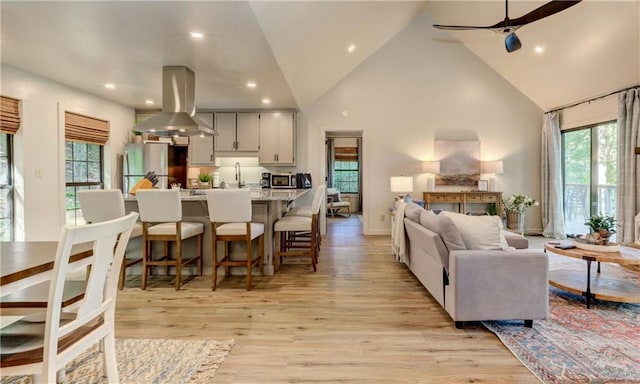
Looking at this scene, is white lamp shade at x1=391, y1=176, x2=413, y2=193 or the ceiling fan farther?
white lamp shade at x1=391, y1=176, x2=413, y2=193

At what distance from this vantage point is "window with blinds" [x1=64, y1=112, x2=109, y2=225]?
4758 mm

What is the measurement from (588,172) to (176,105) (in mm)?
6614

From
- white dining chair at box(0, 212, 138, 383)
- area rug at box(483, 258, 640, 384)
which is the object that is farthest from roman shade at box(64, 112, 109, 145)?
area rug at box(483, 258, 640, 384)

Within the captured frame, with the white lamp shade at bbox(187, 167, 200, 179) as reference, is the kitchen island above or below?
below

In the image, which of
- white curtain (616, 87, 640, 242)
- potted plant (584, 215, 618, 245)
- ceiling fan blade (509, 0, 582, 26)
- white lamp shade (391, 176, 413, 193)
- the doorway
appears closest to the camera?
ceiling fan blade (509, 0, 582, 26)

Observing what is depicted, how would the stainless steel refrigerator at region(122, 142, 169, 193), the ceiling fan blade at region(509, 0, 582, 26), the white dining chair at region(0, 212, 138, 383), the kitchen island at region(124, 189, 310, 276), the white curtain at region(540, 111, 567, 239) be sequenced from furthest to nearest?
the white curtain at region(540, 111, 567, 239) < the stainless steel refrigerator at region(122, 142, 169, 193) < the kitchen island at region(124, 189, 310, 276) < the ceiling fan blade at region(509, 0, 582, 26) < the white dining chair at region(0, 212, 138, 383)

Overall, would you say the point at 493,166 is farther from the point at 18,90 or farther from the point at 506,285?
the point at 18,90

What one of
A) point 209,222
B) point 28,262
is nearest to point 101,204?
point 209,222

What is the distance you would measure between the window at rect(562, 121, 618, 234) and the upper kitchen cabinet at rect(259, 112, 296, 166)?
5147mm

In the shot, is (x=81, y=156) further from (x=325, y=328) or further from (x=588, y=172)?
(x=588, y=172)

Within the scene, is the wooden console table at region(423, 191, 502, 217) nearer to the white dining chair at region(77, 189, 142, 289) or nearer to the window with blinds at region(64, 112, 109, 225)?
the white dining chair at region(77, 189, 142, 289)

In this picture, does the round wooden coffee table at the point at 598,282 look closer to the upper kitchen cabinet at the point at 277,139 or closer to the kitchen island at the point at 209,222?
the kitchen island at the point at 209,222

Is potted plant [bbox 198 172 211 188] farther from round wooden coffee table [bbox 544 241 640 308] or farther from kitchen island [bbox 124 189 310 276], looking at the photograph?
round wooden coffee table [bbox 544 241 640 308]

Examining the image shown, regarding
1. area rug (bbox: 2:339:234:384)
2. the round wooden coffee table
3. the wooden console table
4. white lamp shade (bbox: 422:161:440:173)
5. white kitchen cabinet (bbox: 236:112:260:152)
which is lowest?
area rug (bbox: 2:339:234:384)
